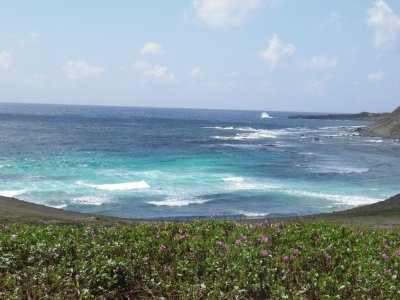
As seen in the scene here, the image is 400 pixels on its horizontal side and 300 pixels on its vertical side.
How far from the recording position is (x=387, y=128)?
340 feet

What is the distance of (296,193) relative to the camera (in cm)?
3334

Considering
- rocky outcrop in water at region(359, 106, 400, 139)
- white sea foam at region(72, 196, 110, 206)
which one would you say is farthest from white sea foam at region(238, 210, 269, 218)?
rocky outcrop in water at region(359, 106, 400, 139)

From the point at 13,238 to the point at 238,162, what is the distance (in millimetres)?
43183

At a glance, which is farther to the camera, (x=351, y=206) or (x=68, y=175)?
(x=68, y=175)

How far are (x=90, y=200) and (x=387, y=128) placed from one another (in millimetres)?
91135

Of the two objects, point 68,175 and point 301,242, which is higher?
point 301,242

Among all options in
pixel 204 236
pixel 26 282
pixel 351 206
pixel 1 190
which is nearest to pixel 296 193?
pixel 351 206

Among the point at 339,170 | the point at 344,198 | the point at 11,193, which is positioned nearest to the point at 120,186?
the point at 11,193

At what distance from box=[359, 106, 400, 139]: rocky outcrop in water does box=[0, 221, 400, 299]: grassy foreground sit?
9581cm

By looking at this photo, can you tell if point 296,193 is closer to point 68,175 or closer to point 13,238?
point 68,175

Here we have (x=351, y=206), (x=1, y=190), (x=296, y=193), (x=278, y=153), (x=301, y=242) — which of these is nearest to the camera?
(x=301, y=242)

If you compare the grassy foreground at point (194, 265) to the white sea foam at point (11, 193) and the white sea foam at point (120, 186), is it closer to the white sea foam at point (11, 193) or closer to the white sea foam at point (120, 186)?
the white sea foam at point (11, 193)

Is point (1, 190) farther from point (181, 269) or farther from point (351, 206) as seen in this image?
point (181, 269)

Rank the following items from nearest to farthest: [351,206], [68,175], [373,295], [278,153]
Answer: [373,295], [351,206], [68,175], [278,153]
